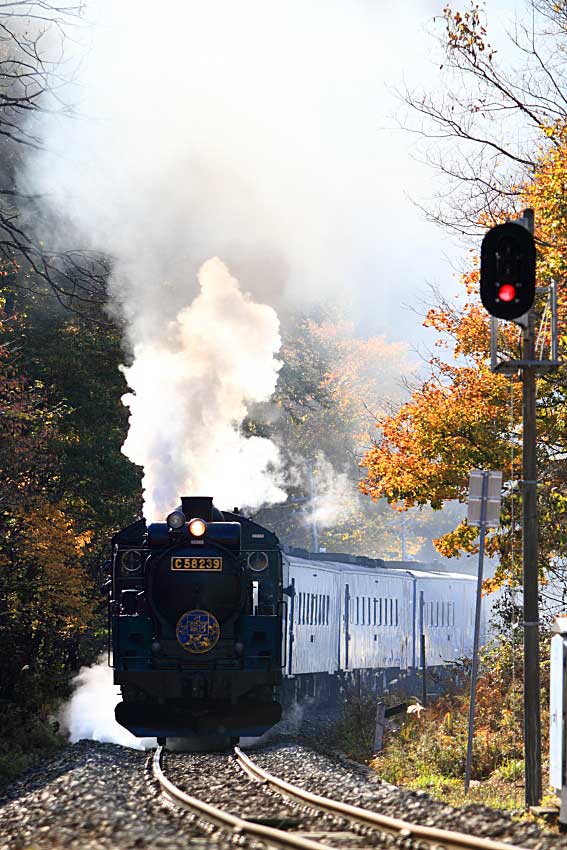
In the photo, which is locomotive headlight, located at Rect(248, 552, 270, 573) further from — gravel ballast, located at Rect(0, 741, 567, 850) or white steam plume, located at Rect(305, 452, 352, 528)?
white steam plume, located at Rect(305, 452, 352, 528)

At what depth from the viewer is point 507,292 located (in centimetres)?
1247

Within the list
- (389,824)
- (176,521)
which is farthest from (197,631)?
(389,824)

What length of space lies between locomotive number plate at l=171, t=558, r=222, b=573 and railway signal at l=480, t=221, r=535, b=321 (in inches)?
265

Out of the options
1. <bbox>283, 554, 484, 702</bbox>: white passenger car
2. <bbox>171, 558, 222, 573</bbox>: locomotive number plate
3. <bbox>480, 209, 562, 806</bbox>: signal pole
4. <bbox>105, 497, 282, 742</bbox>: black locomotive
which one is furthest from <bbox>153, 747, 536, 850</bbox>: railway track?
<bbox>283, 554, 484, 702</bbox>: white passenger car

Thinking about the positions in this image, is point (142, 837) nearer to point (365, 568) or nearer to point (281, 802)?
point (281, 802)

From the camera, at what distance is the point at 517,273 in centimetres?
1246

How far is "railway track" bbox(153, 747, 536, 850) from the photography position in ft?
29.7

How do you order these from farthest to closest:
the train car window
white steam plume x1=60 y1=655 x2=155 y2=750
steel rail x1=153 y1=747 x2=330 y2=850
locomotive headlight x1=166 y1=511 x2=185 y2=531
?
the train car window < white steam plume x1=60 y1=655 x2=155 y2=750 < locomotive headlight x1=166 y1=511 x2=185 y2=531 < steel rail x1=153 y1=747 x2=330 y2=850

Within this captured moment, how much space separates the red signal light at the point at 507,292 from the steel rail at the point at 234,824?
5570mm

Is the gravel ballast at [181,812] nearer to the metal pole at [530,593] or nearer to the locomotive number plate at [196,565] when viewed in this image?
the metal pole at [530,593]

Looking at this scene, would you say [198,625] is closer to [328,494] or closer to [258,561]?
[258,561]

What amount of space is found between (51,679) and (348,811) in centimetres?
1804

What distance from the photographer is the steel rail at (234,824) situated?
927 cm

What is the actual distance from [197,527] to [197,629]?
144 centimetres
